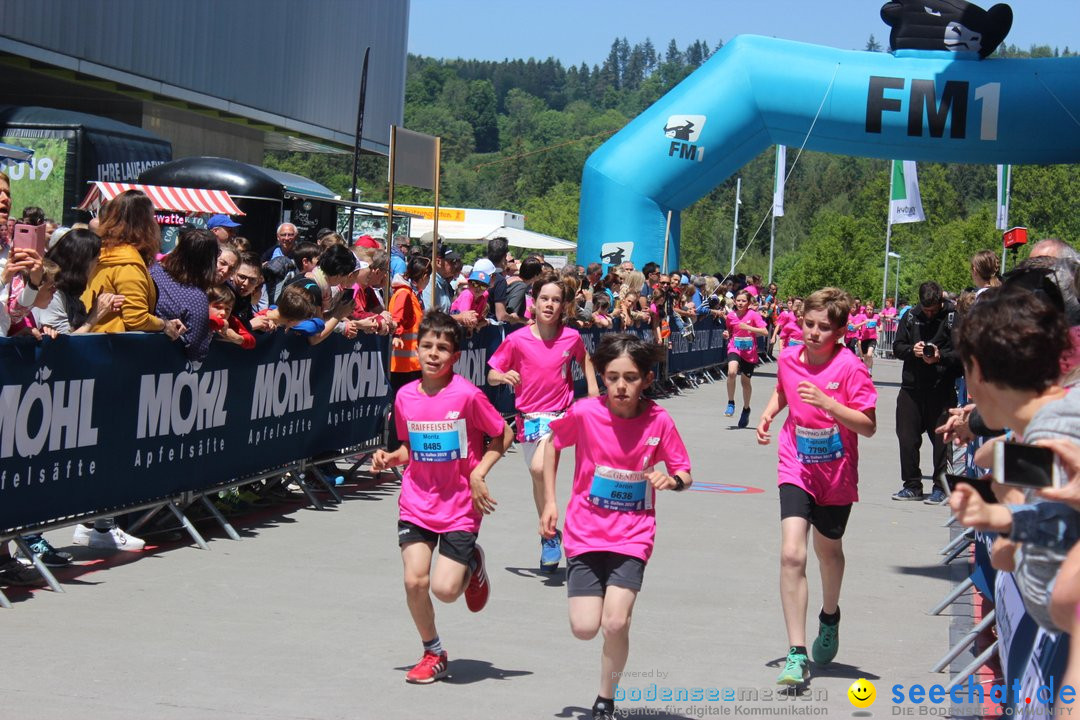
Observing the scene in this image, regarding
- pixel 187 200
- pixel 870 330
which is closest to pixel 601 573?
pixel 187 200

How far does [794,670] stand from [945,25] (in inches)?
725

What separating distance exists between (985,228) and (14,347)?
69344mm

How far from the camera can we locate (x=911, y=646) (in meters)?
7.00

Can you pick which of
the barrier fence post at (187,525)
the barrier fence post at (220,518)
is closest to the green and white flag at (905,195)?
the barrier fence post at (220,518)

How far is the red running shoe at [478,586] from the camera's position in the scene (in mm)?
6004

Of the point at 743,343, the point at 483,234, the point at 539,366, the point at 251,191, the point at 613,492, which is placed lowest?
the point at 613,492

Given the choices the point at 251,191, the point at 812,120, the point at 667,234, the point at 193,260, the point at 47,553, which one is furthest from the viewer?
the point at 667,234

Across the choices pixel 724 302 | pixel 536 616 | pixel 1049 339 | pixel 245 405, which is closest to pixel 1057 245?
pixel 536 616

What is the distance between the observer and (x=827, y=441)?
6383 millimetres

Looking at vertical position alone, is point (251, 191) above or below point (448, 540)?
above

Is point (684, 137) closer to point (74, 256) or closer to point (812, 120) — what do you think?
point (812, 120)

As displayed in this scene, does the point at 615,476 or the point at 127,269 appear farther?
the point at 127,269

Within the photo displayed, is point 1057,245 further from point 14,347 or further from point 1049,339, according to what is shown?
point 14,347

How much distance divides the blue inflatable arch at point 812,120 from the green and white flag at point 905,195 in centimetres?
1330
